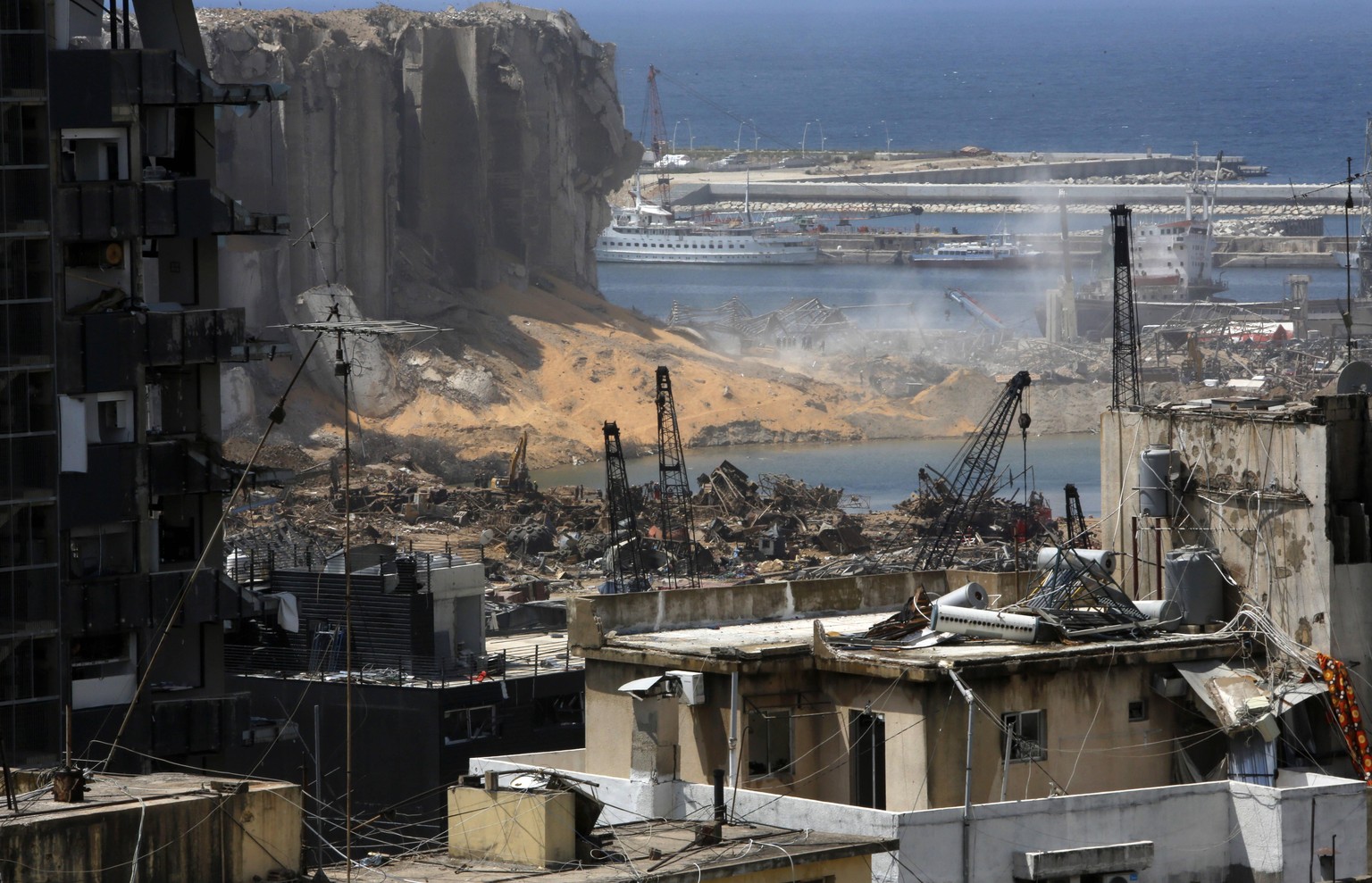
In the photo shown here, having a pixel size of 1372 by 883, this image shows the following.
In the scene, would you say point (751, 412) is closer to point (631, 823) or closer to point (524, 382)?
point (524, 382)

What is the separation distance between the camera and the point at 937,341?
426 feet

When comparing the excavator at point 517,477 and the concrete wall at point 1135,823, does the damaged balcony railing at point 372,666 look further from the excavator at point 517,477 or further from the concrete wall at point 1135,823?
the excavator at point 517,477

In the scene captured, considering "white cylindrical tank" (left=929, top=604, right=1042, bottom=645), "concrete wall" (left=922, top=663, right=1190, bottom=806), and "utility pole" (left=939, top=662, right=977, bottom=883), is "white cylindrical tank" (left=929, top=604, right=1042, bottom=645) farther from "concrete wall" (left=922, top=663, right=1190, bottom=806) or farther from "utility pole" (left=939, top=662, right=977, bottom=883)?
"utility pole" (left=939, top=662, right=977, bottom=883)

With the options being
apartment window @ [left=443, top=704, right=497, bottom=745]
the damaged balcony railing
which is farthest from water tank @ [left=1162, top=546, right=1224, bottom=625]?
the damaged balcony railing

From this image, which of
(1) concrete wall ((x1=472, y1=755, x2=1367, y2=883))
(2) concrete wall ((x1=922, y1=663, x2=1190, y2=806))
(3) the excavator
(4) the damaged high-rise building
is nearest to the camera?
(1) concrete wall ((x1=472, y1=755, x2=1367, y2=883))

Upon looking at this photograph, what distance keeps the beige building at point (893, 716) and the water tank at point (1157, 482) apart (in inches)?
69.8

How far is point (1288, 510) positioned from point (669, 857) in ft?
23.6

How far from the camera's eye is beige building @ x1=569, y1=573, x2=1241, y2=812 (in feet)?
61.2

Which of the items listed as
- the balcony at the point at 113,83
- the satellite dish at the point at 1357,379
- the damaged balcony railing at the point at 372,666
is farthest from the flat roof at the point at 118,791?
the damaged balcony railing at the point at 372,666

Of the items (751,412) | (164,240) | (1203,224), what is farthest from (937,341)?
(164,240)

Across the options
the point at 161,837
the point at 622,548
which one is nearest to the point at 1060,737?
the point at 161,837

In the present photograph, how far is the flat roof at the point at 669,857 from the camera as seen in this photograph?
15.7 metres

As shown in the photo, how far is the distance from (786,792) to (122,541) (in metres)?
8.19

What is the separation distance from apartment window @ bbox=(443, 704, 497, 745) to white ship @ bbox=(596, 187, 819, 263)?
155191 mm
